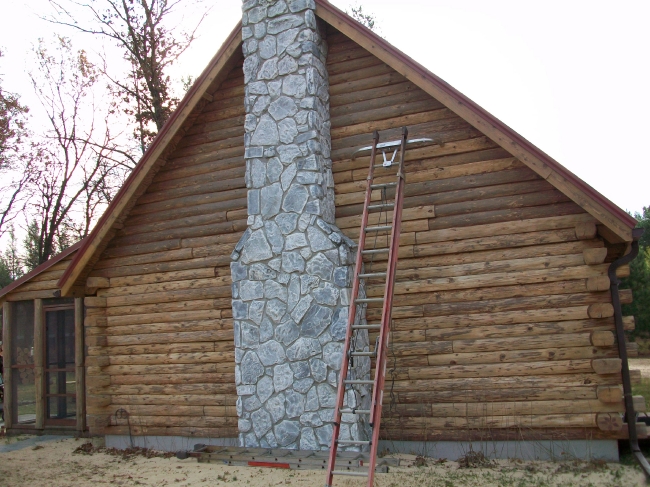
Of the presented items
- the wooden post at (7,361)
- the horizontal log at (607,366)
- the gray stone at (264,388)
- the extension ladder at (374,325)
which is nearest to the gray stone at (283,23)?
the extension ladder at (374,325)

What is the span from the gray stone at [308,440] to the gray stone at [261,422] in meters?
0.49

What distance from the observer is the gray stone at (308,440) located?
325 inches

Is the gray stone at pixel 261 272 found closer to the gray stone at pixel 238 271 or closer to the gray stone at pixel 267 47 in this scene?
the gray stone at pixel 238 271

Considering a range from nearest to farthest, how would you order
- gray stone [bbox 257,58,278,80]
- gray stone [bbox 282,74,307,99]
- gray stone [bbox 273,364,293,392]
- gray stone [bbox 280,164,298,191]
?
gray stone [bbox 273,364,293,392]
gray stone [bbox 280,164,298,191]
gray stone [bbox 282,74,307,99]
gray stone [bbox 257,58,278,80]

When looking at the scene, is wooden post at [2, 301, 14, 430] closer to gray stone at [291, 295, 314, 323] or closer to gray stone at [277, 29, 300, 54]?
gray stone at [291, 295, 314, 323]

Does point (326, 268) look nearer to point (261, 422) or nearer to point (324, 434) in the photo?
point (324, 434)

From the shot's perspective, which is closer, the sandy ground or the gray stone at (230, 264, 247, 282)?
the sandy ground

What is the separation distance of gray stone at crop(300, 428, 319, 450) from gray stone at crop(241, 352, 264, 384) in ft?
3.17

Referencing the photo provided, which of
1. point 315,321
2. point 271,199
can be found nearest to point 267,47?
point 271,199

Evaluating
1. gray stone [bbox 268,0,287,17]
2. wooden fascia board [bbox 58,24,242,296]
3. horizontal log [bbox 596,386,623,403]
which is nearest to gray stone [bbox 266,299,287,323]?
wooden fascia board [bbox 58,24,242,296]

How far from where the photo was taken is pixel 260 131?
30.2ft

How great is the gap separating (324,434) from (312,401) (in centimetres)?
44

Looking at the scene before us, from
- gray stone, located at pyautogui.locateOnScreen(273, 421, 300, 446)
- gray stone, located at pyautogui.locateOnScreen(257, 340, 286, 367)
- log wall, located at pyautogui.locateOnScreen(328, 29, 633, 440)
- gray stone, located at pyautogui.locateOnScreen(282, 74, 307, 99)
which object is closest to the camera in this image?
log wall, located at pyautogui.locateOnScreen(328, 29, 633, 440)

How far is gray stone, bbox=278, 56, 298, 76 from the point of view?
29.9 ft
